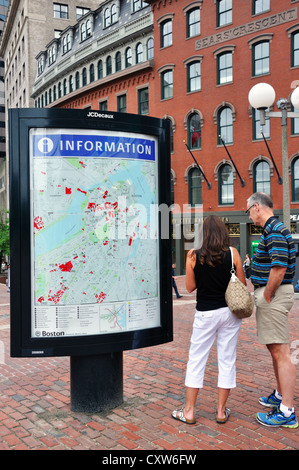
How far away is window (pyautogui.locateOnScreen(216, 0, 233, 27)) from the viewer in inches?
988

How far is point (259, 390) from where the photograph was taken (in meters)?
5.00

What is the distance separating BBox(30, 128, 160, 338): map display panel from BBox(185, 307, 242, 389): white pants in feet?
1.99

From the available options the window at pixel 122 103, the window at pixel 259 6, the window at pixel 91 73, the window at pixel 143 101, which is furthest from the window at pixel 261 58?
the window at pixel 91 73

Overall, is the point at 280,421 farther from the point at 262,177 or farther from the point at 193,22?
the point at 193,22

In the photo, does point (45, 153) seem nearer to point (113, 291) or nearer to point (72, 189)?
point (72, 189)

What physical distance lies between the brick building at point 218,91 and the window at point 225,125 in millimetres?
55

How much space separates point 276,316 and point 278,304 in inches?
4.1

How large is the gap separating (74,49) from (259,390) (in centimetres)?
3698

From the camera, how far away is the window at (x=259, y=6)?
23.6 m

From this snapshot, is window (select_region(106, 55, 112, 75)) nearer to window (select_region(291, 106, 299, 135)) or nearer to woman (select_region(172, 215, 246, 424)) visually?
window (select_region(291, 106, 299, 135))

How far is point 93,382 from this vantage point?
4359 mm

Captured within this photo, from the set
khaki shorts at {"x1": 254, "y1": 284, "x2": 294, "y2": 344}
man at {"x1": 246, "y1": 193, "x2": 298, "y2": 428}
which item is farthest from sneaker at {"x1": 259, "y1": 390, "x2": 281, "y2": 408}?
khaki shorts at {"x1": 254, "y1": 284, "x2": 294, "y2": 344}

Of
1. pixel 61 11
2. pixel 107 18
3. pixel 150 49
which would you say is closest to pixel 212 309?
pixel 150 49

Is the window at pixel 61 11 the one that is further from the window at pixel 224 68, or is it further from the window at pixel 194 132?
the window at pixel 224 68
